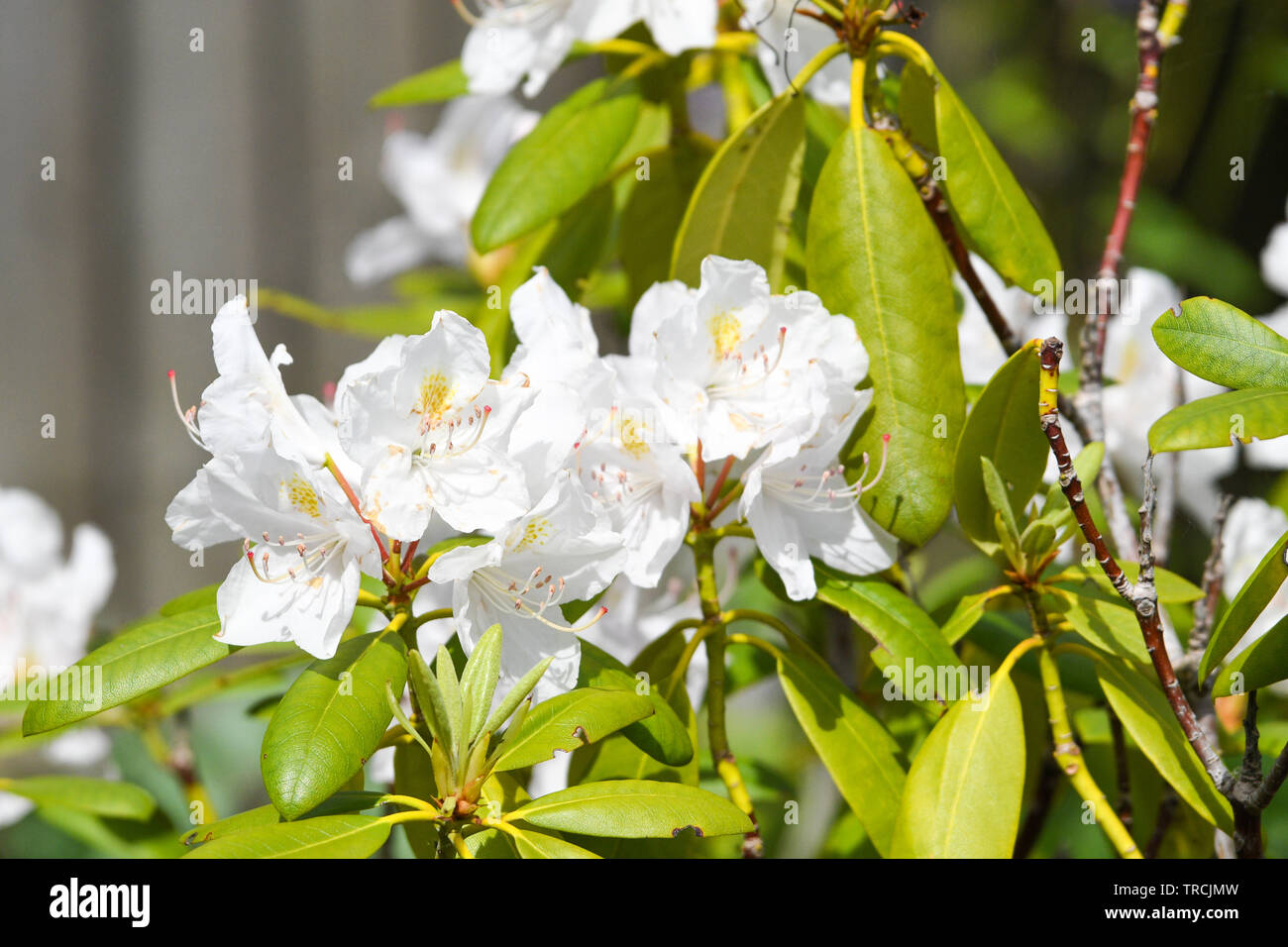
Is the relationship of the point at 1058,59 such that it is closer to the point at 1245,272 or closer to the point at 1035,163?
the point at 1035,163

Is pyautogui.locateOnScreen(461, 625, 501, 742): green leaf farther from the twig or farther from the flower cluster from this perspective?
the twig

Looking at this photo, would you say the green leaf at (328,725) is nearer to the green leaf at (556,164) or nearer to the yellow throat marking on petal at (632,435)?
the yellow throat marking on petal at (632,435)

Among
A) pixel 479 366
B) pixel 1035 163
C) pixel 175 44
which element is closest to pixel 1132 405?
pixel 479 366

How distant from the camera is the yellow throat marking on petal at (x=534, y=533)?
61cm

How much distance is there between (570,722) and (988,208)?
437mm

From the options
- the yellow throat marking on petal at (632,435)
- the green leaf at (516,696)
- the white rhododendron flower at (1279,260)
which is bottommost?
the green leaf at (516,696)

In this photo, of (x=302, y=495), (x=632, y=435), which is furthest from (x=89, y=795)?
(x=632, y=435)

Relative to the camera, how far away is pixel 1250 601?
575 mm

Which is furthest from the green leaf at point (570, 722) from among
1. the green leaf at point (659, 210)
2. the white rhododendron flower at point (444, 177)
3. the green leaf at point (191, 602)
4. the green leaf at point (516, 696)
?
the white rhododendron flower at point (444, 177)

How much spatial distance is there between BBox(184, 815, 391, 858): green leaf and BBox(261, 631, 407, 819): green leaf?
19mm

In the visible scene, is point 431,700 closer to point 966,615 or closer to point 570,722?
point 570,722

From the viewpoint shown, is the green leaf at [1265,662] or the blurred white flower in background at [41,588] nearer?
the green leaf at [1265,662]
